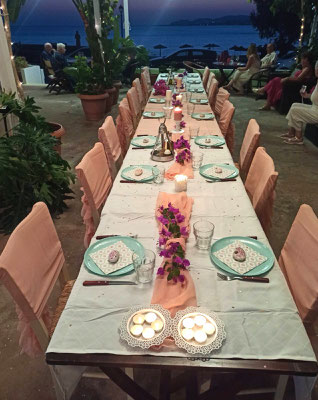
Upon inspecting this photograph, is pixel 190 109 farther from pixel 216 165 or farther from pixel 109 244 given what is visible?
pixel 109 244

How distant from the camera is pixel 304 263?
1419mm

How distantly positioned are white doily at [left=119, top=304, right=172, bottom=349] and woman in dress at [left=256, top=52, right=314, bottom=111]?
5618mm

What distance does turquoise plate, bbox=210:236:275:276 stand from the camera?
1.31m

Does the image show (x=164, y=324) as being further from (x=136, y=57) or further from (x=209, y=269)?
(x=136, y=57)

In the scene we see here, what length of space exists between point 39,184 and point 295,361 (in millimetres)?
2490

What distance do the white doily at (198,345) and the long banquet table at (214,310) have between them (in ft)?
0.07

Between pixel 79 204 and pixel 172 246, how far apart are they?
7.02 ft

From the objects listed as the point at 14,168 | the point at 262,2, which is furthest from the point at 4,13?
the point at 262,2

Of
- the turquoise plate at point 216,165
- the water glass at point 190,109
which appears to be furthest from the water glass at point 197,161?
the water glass at point 190,109

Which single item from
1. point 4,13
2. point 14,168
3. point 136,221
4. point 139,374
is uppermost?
point 4,13

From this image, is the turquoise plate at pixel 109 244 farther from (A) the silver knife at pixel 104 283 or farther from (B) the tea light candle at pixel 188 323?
(B) the tea light candle at pixel 188 323

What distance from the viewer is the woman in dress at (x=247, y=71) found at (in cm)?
729

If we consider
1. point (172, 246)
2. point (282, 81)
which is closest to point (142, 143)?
point (172, 246)

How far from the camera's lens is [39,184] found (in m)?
2.91
